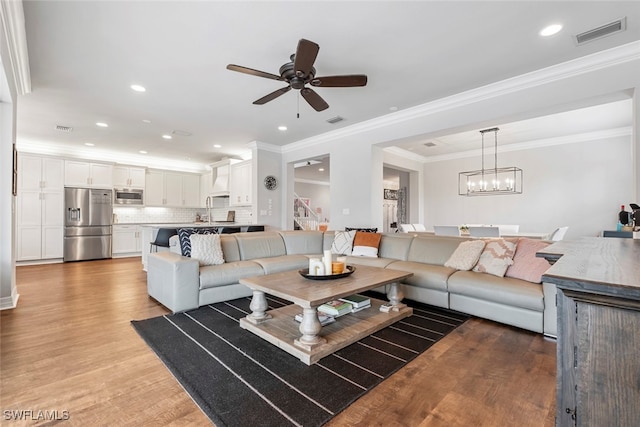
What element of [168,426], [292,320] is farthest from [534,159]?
[168,426]

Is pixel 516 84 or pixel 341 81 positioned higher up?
pixel 516 84

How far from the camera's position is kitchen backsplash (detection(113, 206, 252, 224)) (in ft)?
25.0

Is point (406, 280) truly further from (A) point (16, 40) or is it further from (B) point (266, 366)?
(A) point (16, 40)

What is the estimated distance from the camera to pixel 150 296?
3.63 metres

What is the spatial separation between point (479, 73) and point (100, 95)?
4.94 metres

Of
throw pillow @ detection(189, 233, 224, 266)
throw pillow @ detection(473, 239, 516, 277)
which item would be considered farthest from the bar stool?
throw pillow @ detection(473, 239, 516, 277)

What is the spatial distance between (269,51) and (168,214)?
7265 mm

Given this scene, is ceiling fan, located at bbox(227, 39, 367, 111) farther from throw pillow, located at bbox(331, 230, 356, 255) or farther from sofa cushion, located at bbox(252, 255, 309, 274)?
throw pillow, located at bbox(331, 230, 356, 255)

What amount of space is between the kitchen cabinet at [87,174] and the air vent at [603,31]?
9112mm

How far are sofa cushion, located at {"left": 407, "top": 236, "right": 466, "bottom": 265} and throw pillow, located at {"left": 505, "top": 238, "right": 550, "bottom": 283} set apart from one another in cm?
70

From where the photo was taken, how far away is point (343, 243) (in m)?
4.48

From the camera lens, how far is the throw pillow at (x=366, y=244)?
165 inches

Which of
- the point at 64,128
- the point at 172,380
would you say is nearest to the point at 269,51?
the point at 172,380

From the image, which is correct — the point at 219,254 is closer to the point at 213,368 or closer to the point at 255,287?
the point at 255,287
